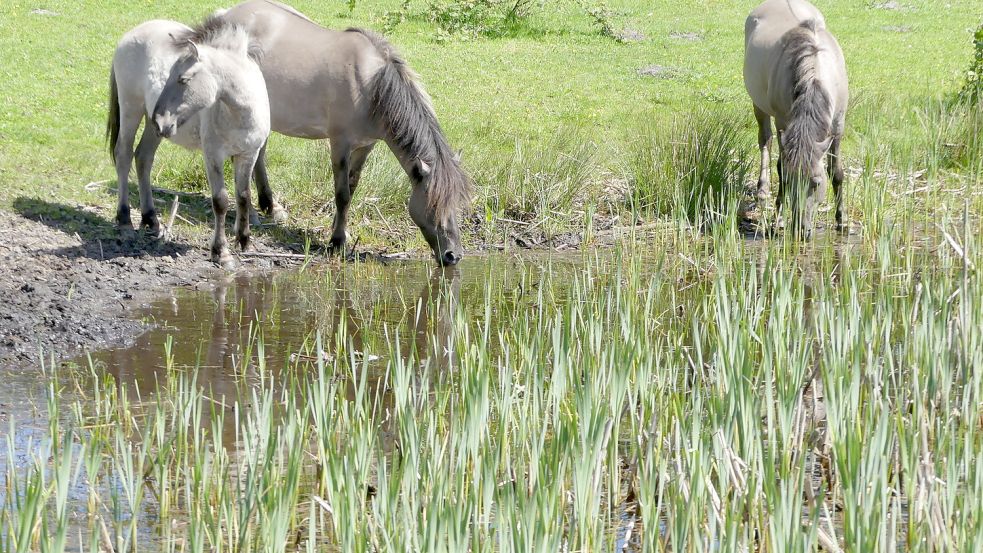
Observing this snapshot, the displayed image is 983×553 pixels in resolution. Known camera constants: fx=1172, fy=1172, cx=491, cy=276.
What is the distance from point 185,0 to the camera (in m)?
17.3

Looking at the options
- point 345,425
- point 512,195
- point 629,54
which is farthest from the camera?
point 629,54

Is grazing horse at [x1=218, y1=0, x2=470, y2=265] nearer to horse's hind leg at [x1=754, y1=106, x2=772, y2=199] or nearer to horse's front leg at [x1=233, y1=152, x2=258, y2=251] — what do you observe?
horse's front leg at [x1=233, y1=152, x2=258, y2=251]

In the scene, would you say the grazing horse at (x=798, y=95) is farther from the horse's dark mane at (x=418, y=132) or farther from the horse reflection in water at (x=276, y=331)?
the horse reflection in water at (x=276, y=331)

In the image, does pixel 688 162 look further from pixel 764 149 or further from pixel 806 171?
pixel 764 149

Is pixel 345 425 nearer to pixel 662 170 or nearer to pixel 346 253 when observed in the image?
pixel 346 253

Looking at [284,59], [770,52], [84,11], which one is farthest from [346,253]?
[84,11]

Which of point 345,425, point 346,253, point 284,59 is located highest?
point 284,59

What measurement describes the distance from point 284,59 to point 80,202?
1.80m

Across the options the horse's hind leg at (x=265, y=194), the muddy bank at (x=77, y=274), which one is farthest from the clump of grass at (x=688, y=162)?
the muddy bank at (x=77, y=274)

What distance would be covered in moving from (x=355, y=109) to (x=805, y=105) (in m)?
3.14

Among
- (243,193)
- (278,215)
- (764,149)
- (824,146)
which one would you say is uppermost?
(824,146)

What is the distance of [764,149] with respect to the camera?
10125 millimetres

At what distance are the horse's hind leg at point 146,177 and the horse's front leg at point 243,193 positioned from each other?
2.01 feet

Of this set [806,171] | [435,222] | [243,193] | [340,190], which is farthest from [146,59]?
[806,171]
